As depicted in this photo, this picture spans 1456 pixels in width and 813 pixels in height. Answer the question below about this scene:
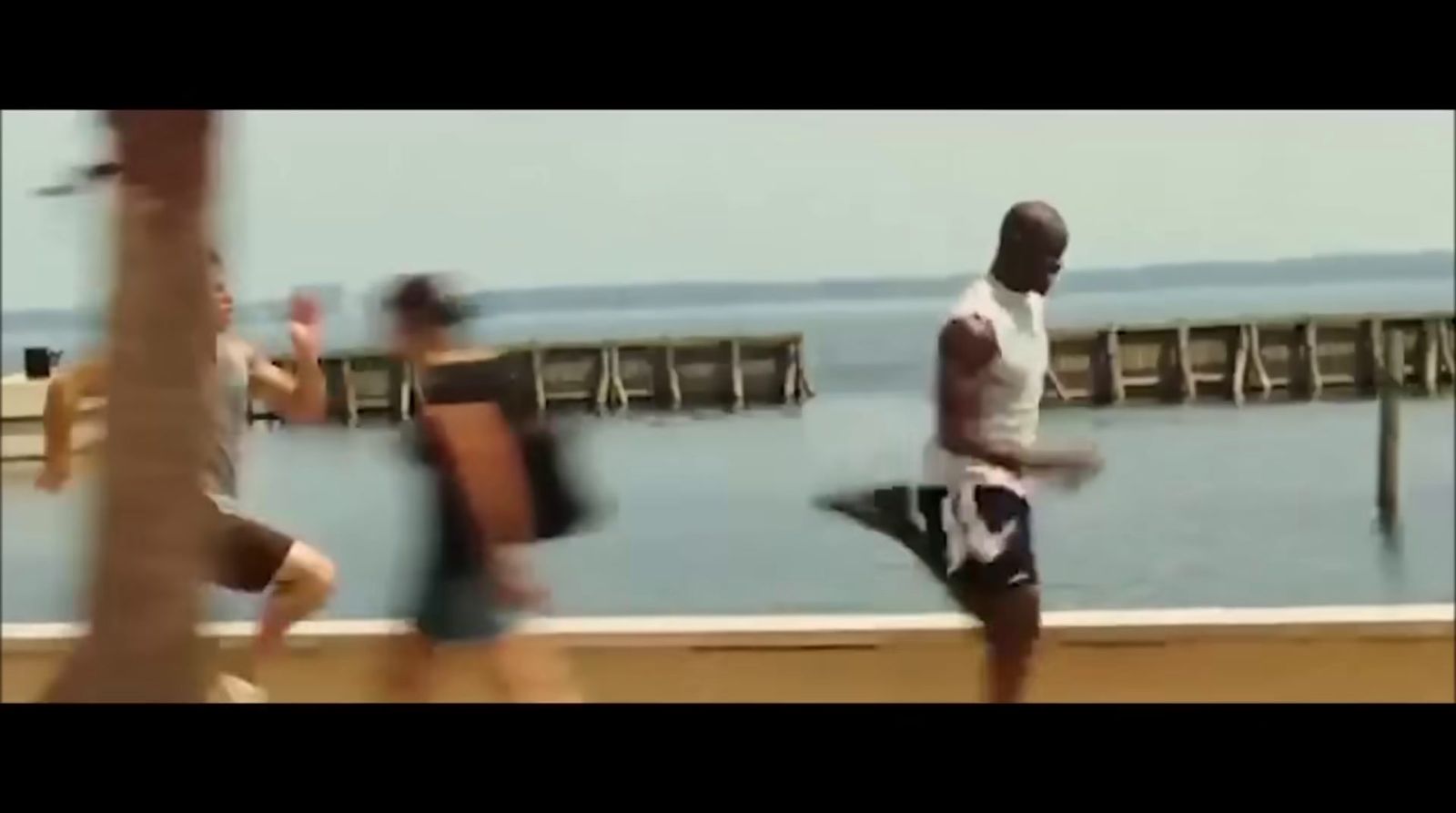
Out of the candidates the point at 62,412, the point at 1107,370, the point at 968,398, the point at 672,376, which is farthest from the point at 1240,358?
the point at 62,412

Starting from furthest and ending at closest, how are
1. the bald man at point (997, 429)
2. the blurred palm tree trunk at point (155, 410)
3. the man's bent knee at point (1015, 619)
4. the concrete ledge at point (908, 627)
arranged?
the concrete ledge at point (908, 627) → the man's bent knee at point (1015, 619) → the bald man at point (997, 429) → the blurred palm tree trunk at point (155, 410)

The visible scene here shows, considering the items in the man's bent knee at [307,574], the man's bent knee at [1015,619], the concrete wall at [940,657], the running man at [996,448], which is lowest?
the concrete wall at [940,657]

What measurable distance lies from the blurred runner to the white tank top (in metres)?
0.73

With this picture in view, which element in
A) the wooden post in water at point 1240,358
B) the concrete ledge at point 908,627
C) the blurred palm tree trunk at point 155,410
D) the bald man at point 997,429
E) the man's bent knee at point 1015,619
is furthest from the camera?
the wooden post in water at point 1240,358

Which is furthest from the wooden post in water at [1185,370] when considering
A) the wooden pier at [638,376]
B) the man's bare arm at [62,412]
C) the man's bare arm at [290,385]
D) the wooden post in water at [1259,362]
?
the man's bare arm at [62,412]

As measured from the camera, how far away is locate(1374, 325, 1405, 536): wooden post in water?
3.23 metres

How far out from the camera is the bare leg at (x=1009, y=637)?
10.0 feet

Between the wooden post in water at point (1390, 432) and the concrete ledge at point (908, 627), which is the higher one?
the wooden post in water at point (1390, 432)

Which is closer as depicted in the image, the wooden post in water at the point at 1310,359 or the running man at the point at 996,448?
the running man at the point at 996,448

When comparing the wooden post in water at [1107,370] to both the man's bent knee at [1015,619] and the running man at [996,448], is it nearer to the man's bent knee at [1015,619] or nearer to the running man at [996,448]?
the running man at [996,448]

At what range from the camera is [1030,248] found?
119 inches

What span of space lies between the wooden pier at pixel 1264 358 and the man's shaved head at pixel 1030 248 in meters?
0.17

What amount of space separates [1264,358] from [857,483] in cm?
80
